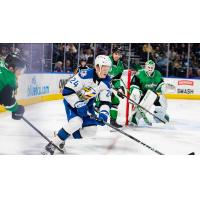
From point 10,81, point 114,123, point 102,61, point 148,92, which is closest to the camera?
point 10,81

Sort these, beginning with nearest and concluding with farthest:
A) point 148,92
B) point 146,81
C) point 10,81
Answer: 1. point 10,81
2. point 146,81
3. point 148,92

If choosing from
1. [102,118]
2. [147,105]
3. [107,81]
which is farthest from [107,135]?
[147,105]

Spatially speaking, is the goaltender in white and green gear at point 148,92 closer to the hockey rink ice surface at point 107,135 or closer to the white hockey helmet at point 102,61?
the hockey rink ice surface at point 107,135

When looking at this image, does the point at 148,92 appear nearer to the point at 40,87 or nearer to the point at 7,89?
the point at 40,87

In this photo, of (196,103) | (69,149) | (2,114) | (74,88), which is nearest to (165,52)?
(196,103)

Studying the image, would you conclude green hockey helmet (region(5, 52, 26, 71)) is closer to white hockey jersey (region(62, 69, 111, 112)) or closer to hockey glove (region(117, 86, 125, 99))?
white hockey jersey (region(62, 69, 111, 112))

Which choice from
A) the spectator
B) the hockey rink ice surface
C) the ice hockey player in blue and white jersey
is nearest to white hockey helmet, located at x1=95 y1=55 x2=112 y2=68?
the ice hockey player in blue and white jersey

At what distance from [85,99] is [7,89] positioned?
0.53m

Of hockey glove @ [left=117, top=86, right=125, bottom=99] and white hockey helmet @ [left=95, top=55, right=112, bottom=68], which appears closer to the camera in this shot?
white hockey helmet @ [left=95, top=55, right=112, bottom=68]

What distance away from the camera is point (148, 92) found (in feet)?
11.5

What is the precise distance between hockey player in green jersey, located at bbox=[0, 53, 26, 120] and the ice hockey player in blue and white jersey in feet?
1.04

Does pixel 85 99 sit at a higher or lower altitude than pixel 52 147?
higher

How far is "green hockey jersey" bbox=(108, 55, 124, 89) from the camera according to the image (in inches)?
123

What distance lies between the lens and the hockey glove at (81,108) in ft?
10.2
